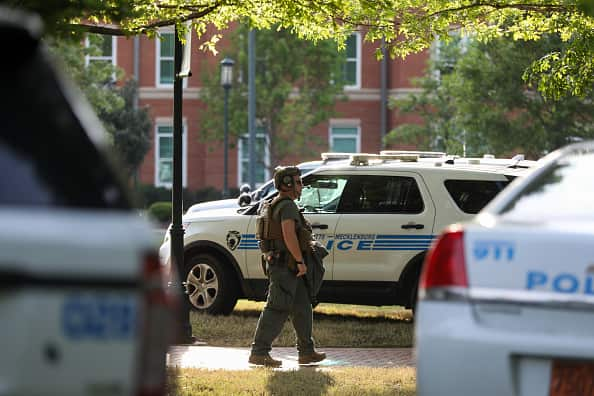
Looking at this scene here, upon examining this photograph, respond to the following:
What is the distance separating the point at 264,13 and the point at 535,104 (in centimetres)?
2256

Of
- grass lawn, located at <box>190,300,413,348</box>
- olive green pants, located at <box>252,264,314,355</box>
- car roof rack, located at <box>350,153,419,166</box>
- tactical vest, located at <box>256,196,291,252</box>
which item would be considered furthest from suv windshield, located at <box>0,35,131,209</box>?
car roof rack, located at <box>350,153,419,166</box>

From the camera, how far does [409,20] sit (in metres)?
11.5

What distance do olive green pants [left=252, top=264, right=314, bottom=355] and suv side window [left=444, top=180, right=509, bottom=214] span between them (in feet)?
11.2

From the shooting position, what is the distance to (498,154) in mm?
31688

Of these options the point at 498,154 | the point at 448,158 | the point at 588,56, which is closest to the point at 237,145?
the point at 498,154

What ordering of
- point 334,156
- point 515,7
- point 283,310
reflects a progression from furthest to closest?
point 334,156 → point 515,7 → point 283,310

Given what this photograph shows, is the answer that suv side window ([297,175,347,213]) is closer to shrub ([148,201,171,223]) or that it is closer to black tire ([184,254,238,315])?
black tire ([184,254,238,315])

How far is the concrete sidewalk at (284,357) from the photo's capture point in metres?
10.9

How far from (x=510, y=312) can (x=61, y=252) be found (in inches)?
79.6

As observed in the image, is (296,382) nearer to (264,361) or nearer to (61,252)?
(264,361)

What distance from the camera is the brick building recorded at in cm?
4895

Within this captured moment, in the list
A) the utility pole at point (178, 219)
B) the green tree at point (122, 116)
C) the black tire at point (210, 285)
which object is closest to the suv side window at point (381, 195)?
the black tire at point (210, 285)

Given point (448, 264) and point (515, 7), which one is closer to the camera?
point (448, 264)

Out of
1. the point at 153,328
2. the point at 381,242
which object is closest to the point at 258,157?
the point at 381,242
